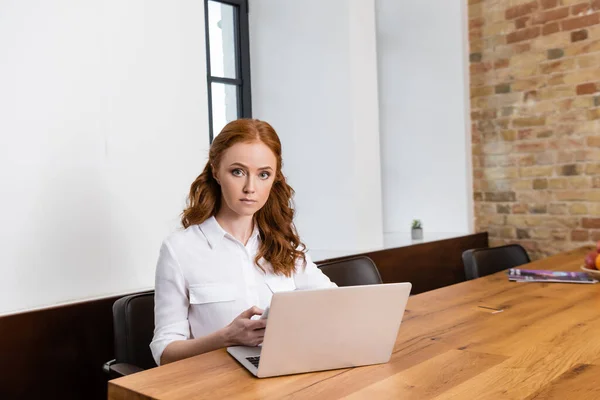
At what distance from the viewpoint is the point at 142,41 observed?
2238 millimetres

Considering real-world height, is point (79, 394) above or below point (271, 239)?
below

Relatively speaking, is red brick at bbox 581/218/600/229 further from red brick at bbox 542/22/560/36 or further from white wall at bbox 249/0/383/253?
white wall at bbox 249/0/383/253

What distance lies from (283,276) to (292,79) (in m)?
1.99

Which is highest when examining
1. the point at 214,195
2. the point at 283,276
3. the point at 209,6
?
the point at 209,6

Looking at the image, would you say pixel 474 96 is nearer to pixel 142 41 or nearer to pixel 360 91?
pixel 360 91

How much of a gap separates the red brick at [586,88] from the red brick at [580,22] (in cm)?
35

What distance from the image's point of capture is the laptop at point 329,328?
3.95 feet

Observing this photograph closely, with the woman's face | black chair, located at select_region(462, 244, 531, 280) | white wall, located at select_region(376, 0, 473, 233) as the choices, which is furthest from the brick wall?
the woman's face

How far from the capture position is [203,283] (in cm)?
173

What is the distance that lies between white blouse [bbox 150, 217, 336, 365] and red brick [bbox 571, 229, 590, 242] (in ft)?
8.69

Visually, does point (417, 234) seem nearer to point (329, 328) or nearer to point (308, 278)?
point (308, 278)

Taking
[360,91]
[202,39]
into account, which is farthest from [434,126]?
[202,39]

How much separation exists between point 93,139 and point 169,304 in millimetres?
735

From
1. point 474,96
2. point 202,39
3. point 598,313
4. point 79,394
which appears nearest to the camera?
point 598,313
